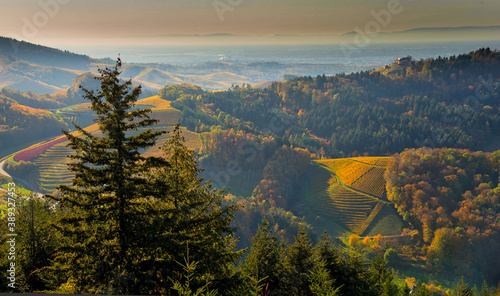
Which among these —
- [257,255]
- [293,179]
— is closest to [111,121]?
[257,255]

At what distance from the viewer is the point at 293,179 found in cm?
9669

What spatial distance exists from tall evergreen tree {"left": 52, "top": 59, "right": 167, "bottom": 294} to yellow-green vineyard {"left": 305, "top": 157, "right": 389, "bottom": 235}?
68416mm

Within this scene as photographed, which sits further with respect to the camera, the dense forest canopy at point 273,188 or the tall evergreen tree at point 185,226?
the tall evergreen tree at point 185,226

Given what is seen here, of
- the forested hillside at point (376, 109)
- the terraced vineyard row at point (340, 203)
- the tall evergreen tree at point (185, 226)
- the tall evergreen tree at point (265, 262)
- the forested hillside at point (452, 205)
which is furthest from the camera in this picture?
the forested hillside at point (376, 109)

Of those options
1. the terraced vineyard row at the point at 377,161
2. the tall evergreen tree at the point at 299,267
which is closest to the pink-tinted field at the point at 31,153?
the terraced vineyard row at the point at 377,161

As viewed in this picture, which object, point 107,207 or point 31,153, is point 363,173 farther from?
point 31,153

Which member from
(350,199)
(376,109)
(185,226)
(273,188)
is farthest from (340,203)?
(376,109)

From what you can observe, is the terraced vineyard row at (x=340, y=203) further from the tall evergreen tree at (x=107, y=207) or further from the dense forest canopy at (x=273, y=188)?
A: the tall evergreen tree at (x=107, y=207)

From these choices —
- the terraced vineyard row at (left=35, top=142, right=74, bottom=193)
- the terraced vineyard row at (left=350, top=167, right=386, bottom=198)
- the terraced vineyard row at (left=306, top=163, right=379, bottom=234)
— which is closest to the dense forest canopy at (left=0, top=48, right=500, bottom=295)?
the terraced vineyard row at (left=350, top=167, right=386, bottom=198)

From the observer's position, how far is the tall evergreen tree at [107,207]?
9570mm

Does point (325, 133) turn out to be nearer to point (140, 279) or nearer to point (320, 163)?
point (320, 163)

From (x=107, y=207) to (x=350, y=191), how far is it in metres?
79.8

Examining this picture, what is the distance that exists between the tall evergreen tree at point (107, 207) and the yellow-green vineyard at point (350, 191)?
68.4 m

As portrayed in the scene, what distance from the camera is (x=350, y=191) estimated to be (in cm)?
8331
